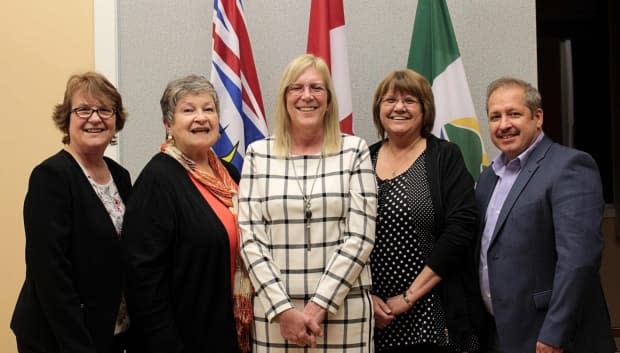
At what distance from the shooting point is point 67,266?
2.13 metres

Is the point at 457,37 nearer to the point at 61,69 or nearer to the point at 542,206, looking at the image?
the point at 542,206

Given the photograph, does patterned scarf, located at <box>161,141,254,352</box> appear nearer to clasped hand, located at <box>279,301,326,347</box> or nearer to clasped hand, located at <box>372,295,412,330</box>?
clasped hand, located at <box>279,301,326,347</box>

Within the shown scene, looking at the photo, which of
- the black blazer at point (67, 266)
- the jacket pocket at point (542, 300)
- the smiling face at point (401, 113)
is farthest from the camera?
the smiling face at point (401, 113)

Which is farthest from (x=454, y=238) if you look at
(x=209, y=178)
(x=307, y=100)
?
(x=209, y=178)

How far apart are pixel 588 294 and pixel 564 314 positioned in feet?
0.59

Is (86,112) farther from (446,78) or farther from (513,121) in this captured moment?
(446,78)

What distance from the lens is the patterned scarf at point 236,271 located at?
230 centimetres

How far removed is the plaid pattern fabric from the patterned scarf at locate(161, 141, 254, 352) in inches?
1.8

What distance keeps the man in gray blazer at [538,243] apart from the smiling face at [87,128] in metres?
1.41

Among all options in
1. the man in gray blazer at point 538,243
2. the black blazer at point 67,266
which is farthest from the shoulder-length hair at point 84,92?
the man in gray blazer at point 538,243

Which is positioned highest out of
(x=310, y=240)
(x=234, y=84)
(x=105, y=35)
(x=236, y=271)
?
(x=105, y=35)

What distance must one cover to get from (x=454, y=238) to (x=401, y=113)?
1.69 ft

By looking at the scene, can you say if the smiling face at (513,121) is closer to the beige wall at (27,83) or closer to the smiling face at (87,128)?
the smiling face at (87,128)

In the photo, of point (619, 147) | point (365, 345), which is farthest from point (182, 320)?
point (619, 147)
